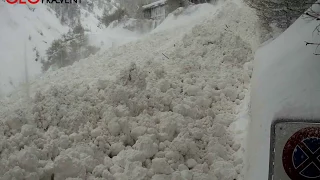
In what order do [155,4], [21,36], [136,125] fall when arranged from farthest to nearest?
1. [155,4]
2. [21,36]
3. [136,125]

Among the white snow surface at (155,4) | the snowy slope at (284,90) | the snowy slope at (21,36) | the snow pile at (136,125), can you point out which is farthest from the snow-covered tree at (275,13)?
the white snow surface at (155,4)

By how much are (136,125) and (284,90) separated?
1.93 m

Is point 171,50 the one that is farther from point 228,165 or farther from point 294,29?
point 228,165

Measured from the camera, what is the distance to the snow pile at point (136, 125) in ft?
13.2

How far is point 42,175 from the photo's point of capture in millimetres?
3914

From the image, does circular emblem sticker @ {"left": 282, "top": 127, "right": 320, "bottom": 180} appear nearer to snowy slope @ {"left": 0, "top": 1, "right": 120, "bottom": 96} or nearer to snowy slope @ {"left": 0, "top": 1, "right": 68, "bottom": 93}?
snowy slope @ {"left": 0, "top": 1, "right": 120, "bottom": 96}

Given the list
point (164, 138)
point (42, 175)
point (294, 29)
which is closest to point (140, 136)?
point (164, 138)

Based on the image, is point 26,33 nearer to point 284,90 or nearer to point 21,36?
point 21,36

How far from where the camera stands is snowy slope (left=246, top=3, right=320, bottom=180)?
339 cm

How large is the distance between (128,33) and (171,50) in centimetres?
563

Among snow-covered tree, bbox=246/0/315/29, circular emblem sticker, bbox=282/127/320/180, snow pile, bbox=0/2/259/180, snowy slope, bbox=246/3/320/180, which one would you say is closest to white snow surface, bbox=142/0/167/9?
snow-covered tree, bbox=246/0/315/29

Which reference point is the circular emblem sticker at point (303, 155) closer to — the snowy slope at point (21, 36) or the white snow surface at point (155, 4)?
the snowy slope at point (21, 36)

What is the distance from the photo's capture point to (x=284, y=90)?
146 inches

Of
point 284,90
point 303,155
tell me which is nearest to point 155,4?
point 284,90
